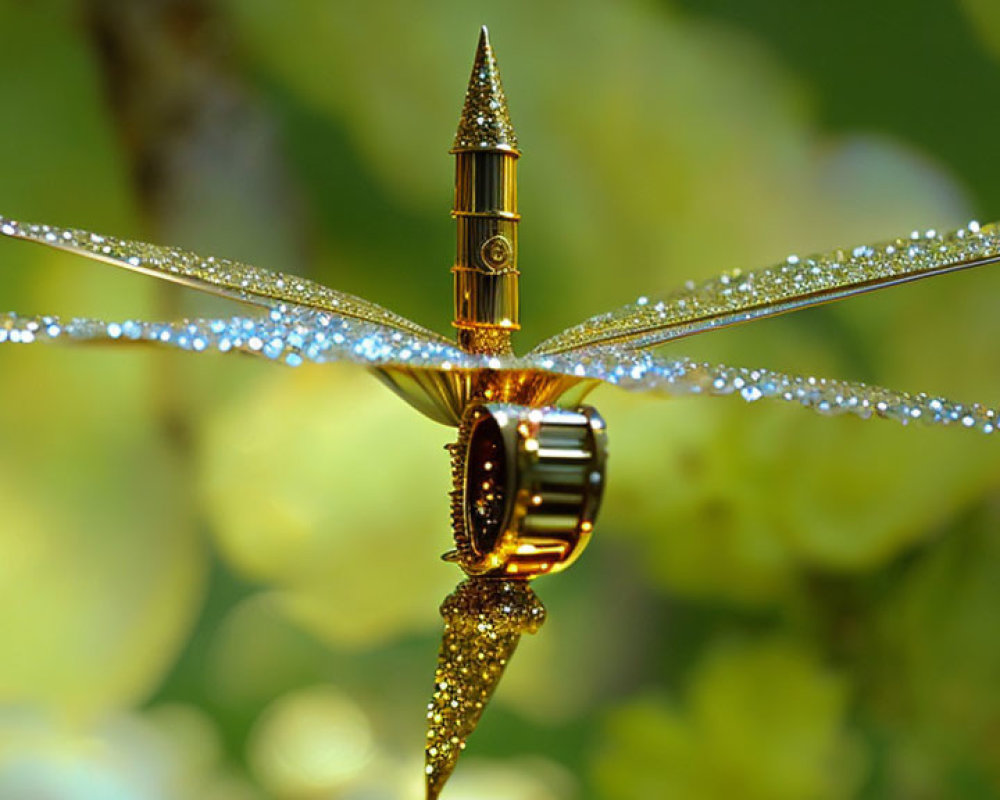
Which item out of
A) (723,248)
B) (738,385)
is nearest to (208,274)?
(738,385)

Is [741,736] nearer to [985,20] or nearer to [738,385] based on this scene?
[985,20]

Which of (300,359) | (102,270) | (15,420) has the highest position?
(102,270)

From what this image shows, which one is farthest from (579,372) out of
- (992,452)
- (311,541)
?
(992,452)

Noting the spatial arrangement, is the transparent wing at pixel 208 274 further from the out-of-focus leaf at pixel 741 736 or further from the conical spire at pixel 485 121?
the out-of-focus leaf at pixel 741 736

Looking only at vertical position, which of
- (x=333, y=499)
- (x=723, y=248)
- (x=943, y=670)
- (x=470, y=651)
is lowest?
(x=470, y=651)

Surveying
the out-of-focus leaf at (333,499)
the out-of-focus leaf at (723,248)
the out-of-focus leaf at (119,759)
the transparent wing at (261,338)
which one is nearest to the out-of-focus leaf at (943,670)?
the out-of-focus leaf at (723,248)

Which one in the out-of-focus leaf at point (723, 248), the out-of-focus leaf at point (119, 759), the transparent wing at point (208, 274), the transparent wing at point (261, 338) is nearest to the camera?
the transparent wing at point (261, 338)

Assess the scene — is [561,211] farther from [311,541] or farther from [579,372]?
[579,372]
